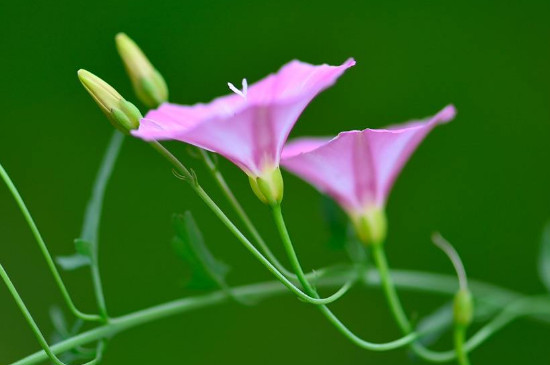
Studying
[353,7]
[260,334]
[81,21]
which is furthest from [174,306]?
[353,7]

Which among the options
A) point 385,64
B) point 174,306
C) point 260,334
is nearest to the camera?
point 174,306

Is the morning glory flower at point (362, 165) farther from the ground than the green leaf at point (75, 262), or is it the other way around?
the morning glory flower at point (362, 165)

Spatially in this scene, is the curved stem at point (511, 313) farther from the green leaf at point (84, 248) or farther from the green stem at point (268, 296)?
the green leaf at point (84, 248)

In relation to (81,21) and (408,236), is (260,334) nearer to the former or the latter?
(408,236)

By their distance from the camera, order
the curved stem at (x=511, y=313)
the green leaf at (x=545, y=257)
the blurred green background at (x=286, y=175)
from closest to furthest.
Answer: the curved stem at (x=511, y=313), the green leaf at (x=545, y=257), the blurred green background at (x=286, y=175)

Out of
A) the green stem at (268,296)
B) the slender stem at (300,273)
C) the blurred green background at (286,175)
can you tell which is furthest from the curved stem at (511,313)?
the blurred green background at (286,175)

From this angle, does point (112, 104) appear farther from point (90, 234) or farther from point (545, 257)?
point (545, 257)

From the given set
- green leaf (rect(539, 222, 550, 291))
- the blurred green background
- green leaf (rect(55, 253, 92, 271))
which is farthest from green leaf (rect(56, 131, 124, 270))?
the blurred green background

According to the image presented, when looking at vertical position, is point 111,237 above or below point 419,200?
below
